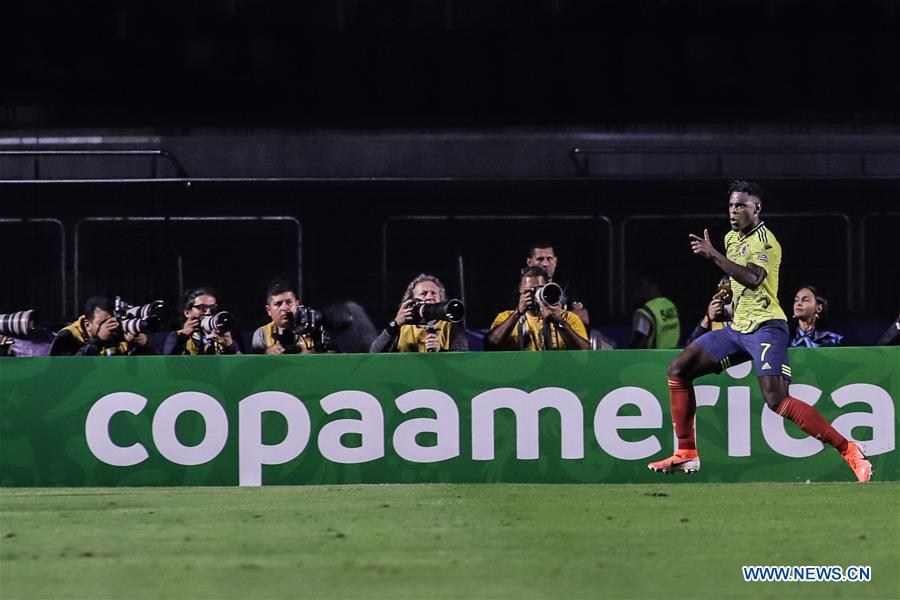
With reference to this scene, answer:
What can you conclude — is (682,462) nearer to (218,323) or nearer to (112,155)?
(218,323)

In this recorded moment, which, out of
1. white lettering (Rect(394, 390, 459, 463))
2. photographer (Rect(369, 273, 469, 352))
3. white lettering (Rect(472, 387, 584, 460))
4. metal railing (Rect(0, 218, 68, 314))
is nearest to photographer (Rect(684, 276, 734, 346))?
white lettering (Rect(472, 387, 584, 460))

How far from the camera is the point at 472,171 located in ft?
45.3

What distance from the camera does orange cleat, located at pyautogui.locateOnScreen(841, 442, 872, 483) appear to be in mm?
9211

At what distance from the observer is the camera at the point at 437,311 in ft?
33.4

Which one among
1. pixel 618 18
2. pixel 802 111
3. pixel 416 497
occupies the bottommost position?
pixel 416 497

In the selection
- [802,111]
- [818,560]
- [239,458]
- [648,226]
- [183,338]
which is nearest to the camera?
[818,560]

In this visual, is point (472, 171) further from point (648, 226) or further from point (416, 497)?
point (416, 497)

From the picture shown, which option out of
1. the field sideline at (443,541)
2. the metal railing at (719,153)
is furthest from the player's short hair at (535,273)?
the metal railing at (719,153)

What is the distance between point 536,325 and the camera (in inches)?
427

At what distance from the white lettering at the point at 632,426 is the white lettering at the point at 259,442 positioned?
1994 mm

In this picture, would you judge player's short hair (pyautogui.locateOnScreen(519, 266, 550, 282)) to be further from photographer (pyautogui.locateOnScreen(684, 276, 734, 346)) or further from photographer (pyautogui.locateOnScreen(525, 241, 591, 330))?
photographer (pyautogui.locateOnScreen(684, 276, 734, 346))

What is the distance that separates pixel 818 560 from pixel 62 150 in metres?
9.32

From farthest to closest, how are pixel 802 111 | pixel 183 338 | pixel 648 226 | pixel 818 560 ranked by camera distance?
pixel 802 111 → pixel 648 226 → pixel 183 338 → pixel 818 560

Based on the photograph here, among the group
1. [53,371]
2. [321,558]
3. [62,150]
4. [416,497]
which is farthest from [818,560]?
[62,150]
